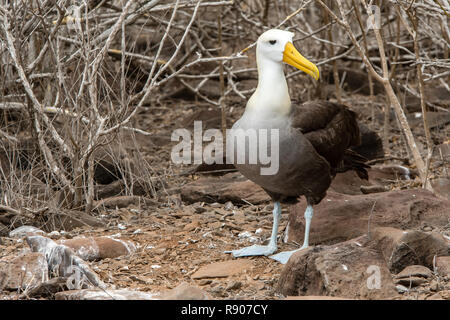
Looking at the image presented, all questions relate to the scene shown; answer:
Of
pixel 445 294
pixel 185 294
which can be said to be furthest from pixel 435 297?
pixel 185 294

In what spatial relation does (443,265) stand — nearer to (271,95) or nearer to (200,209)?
(271,95)

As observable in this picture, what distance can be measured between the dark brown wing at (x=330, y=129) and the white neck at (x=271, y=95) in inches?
4.5

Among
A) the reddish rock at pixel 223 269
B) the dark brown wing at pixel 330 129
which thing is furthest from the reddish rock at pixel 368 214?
the reddish rock at pixel 223 269

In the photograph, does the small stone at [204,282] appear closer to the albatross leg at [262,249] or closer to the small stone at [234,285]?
the small stone at [234,285]

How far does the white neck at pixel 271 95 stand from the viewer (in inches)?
157

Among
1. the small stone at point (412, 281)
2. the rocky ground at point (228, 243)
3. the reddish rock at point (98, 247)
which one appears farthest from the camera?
the reddish rock at point (98, 247)

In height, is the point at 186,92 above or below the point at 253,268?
above

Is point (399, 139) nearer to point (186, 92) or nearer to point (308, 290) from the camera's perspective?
point (186, 92)

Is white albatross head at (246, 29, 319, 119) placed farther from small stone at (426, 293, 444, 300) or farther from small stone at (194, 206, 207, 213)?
small stone at (426, 293, 444, 300)

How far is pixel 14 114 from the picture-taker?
612cm

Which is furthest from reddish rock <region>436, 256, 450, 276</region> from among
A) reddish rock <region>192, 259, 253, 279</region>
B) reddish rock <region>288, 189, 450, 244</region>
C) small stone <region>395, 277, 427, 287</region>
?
reddish rock <region>192, 259, 253, 279</region>

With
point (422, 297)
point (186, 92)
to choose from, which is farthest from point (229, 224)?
point (186, 92)

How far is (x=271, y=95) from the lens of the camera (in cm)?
400
